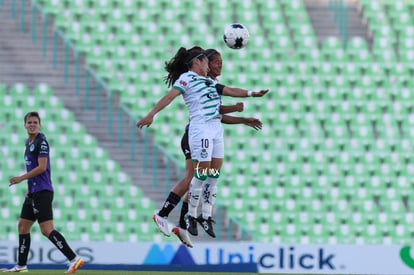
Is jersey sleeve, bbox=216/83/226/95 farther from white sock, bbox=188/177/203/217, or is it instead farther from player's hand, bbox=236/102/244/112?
white sock, bbox=188/177/203/217

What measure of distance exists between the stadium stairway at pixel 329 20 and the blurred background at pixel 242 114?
0.03m

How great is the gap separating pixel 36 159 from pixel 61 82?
6859 mm

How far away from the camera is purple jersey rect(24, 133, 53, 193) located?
11859 mm

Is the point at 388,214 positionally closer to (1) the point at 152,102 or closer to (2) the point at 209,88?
(1) the point at 152,102

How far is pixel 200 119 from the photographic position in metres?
11.6

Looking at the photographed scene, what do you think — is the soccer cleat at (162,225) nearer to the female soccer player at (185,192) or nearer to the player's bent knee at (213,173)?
the female soccer player at (185,192)

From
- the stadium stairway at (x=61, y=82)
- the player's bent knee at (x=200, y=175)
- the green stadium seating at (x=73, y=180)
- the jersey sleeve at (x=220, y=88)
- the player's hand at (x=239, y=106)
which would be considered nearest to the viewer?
the player's hand at (x=239, y=106)

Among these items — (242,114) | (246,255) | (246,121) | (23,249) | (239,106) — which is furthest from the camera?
(242,114)

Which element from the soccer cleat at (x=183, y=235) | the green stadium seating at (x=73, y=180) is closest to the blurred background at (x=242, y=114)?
the green stadium seating at (x=73, y=180)

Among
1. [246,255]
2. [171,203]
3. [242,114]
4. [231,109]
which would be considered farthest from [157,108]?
[242,114]

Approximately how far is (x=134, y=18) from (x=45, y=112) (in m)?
2.21

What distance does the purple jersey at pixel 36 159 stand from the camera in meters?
11.9

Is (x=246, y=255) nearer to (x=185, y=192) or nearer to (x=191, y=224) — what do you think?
(x=185, y=192)

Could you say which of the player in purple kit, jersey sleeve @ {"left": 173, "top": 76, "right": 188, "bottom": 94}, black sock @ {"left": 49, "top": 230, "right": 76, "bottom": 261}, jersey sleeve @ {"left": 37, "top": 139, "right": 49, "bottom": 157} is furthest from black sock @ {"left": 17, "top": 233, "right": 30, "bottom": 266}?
jersey sleeve @ {"left": 173, "top": 76, "right": 188, "bottom": 94}
